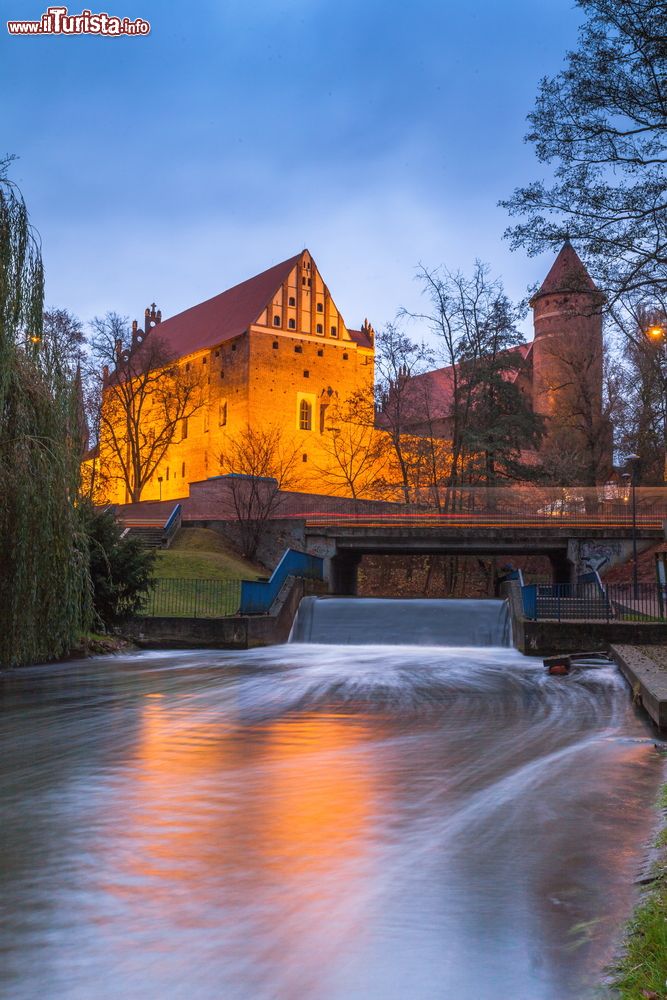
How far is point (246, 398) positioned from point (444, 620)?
34451 millimetres

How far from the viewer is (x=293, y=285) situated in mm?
61375

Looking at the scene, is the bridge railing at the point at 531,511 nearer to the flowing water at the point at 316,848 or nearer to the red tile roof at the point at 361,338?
the flowing water at the point at 316,848

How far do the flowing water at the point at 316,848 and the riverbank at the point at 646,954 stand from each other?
0.14 metres

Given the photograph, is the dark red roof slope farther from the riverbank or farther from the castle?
the riverbank

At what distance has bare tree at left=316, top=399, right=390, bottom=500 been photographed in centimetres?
4781

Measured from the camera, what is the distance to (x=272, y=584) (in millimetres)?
25375

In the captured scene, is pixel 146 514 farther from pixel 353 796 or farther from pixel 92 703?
pixel 353 796

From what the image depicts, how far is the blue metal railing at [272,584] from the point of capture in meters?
23.7

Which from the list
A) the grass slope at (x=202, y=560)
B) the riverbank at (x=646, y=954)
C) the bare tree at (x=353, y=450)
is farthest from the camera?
the bare tree at (x=353, y=450)

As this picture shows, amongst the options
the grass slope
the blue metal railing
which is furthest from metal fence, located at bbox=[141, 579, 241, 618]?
the grass slope

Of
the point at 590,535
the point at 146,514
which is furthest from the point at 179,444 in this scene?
the point at 590,535

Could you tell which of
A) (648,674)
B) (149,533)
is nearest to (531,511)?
(149,533)

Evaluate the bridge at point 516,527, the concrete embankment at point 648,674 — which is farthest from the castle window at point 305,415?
the concrete embankment at point 648,674

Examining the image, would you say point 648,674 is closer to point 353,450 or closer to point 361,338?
point 353,450
